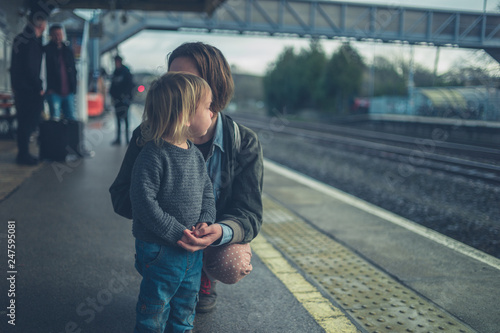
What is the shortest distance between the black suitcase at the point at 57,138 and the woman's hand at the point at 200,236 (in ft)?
19.4

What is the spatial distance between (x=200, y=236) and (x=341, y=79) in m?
41.2

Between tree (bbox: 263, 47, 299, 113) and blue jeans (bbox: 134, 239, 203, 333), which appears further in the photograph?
tree (bbox: 263, 47, 299, 113)

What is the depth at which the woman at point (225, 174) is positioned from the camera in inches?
94.1

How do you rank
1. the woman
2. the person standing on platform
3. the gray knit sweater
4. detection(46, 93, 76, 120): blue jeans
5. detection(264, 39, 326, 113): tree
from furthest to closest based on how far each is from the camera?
1. detection(264, 39, 326, 113): tree
2. the person standing on platform
3. detection(46, 93, 76, 120): blue jeans
4. the woman
5. the gray knit sweater

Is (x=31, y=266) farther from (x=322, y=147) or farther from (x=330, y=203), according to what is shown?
(x=322, y=147)

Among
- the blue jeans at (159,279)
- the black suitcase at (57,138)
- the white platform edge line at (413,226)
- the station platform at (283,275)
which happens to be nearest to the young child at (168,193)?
the blue jeans at (159,279)

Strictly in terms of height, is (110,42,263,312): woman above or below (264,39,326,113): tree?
below

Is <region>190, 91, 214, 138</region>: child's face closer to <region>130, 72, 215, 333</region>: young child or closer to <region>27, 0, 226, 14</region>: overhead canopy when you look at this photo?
<region>130, 72, 215, 333</region>: young child

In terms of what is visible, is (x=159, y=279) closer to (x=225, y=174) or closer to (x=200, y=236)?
(x=200, y=236)

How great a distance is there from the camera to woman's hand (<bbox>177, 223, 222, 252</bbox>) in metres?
2.06

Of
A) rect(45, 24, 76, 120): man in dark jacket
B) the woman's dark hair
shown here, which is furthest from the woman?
rect(45, 24, 76, 120): man in dark jacket

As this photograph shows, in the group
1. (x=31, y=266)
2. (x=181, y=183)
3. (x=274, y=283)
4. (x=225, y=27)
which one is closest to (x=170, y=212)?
(x=181, y=183)

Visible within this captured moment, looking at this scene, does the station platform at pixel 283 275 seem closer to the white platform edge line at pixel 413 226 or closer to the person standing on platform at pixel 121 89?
the white platform edge line at pixel 413 226

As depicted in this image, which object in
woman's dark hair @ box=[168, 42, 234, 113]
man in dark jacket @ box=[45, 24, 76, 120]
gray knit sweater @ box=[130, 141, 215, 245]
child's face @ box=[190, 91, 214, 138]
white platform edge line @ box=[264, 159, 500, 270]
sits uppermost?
man in dark jacket @ box=[45, 24, 76, 120]
